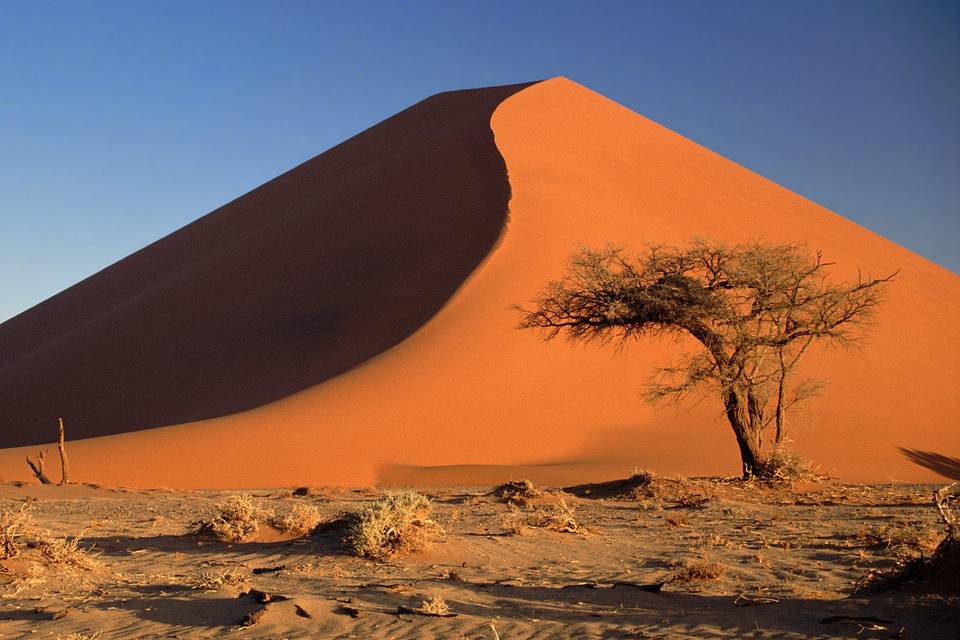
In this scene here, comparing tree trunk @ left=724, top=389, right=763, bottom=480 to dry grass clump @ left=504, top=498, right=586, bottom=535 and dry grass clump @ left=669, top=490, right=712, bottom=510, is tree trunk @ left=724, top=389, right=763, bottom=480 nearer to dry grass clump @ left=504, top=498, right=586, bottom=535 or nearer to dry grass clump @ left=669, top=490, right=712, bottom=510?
dry grass clump @ left=669, top=490, right=712, bottom=510

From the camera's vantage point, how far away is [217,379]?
75.6 feet

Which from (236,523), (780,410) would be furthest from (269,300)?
(236,523)

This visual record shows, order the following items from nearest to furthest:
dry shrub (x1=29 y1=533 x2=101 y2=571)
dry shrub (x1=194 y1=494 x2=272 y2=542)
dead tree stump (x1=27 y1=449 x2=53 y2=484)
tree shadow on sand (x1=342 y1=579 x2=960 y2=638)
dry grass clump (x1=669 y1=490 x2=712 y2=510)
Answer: tree shadow on sand (x1=342 y1=579 x2=960 y2=638), dry shrub (x1=29 y1=533 x2=101 y2=571), dry shrub (x1=194 y1=494 x2=272 y2=542), dry grass clump (x1=669 y1=490 x2=712 y2=510), dead tree stump (x1=27 y1=449 x2=53 y2=484)

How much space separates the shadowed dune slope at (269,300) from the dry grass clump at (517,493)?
353 inches

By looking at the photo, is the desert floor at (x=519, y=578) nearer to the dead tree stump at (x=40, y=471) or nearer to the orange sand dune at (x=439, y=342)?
the dead tree stump at (x=40, y=471)

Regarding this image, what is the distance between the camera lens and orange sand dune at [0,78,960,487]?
18266 mm

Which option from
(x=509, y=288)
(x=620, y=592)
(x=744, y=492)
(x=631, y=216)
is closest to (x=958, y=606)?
(x=620, y=592)

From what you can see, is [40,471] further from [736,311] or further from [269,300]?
[736,311]

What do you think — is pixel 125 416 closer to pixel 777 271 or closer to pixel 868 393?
pixel 777 271

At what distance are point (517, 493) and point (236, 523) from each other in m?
4.72

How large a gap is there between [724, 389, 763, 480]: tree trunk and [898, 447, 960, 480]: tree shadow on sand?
6.61 m

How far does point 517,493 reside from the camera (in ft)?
40.9

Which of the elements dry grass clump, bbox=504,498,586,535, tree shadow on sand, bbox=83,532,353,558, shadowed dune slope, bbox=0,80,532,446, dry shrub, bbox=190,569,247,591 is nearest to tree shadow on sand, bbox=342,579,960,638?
dry shrub, bbox=190,569,247,591

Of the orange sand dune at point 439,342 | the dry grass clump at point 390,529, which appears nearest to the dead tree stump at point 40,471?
the orange sand dune at point 439,342
